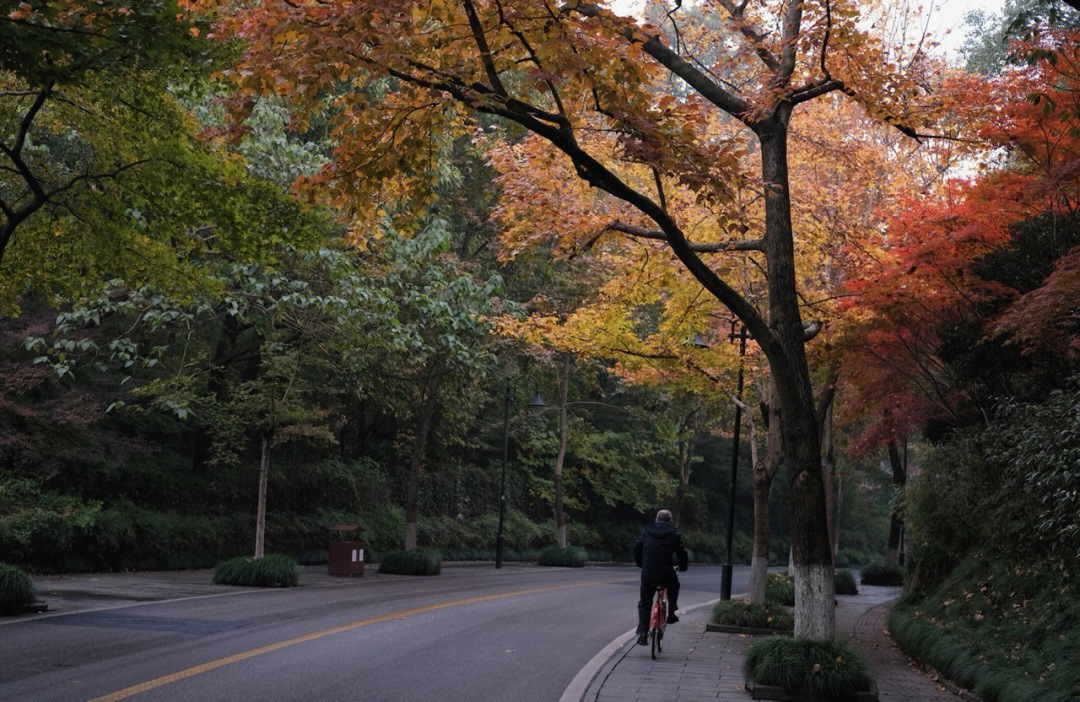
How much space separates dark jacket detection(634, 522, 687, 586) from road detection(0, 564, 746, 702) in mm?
1278

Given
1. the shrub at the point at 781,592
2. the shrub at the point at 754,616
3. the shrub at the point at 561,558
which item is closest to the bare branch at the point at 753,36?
the shrub at the point at 754,616

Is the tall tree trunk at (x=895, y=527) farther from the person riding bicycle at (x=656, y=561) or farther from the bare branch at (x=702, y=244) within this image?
the bare branch at (x=702, y=244)

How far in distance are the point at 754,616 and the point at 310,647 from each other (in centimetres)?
720

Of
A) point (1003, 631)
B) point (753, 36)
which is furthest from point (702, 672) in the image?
point (753, 36)

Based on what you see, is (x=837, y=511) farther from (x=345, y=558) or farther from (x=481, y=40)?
(x=481, y=40)

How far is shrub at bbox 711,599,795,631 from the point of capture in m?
14.7

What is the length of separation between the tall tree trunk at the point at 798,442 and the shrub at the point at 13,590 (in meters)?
9.51

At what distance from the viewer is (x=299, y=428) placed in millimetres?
20141

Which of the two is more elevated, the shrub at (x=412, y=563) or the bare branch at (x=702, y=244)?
the bare branch at (x=702, y=244)

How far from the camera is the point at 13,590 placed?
12078mm

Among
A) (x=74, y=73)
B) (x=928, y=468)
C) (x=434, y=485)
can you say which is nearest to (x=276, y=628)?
(x=74, y=73)

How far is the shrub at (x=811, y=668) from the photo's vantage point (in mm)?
8797

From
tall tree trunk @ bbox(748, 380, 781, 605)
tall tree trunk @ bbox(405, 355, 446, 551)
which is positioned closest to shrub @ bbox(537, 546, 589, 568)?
tall tree trunk @ bbox(405, 355, 446, 551)

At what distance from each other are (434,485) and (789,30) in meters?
24.2
